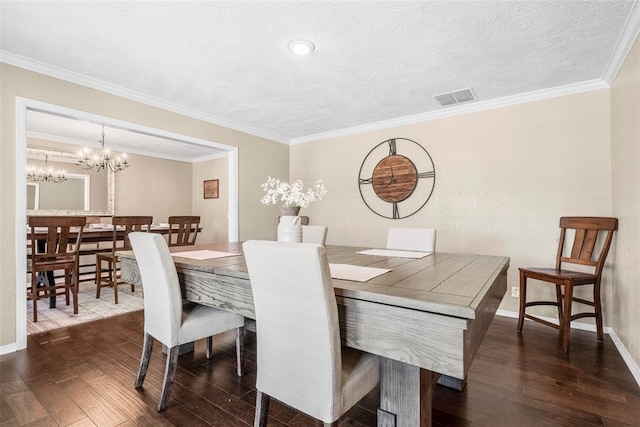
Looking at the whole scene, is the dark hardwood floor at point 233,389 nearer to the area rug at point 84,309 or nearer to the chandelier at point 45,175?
the area rug at point 84,309

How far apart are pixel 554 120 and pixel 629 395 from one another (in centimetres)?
231

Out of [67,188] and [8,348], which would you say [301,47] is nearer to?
[8,348]

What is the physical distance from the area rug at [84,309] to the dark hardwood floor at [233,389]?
37 cm

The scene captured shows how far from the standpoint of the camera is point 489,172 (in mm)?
3246

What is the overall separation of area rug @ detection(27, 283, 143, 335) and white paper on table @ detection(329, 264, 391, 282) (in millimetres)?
2771

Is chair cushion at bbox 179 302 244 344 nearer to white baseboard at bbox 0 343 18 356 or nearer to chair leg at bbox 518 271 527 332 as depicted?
white baseboard at bbox 0 343 18 356

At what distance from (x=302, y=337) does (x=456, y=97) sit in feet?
9.73

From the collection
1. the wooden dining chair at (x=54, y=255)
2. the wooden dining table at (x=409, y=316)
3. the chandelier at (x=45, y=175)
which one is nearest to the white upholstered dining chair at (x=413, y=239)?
the wooden dining table at (x=409, y=316)

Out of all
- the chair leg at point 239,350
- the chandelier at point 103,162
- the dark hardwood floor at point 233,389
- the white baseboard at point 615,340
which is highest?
the chandelier at point 103,162

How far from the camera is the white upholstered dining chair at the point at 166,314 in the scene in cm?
158

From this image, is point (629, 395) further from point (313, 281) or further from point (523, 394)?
point (313, 281)

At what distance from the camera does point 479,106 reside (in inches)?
128

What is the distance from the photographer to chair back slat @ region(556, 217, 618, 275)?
2.41 metres

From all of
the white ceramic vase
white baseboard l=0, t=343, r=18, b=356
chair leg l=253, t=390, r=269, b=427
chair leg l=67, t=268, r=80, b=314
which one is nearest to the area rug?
chair leg l=67, t=268, r=80, b=314
